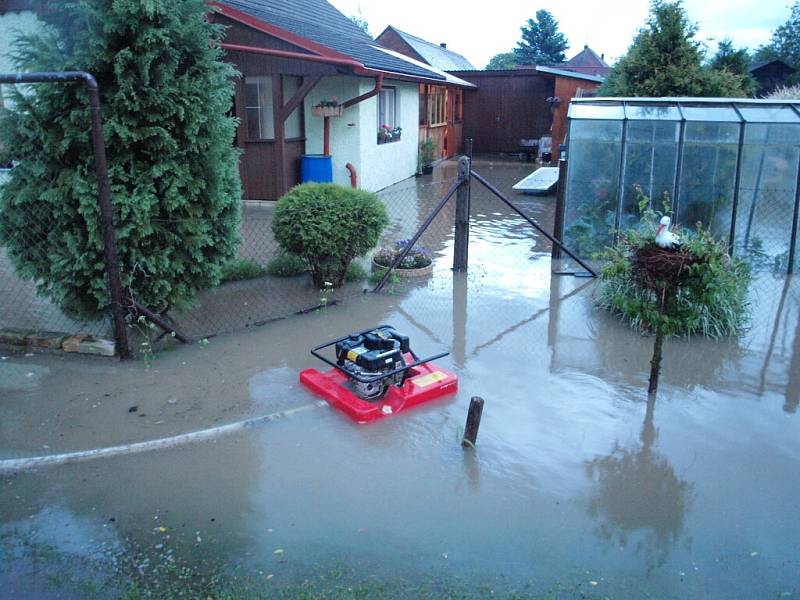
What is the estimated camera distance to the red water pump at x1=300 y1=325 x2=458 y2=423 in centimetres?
462

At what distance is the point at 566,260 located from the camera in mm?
9328

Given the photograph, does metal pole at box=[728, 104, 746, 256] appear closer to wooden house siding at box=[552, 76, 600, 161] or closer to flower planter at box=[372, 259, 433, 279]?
flower planter at box=[372, 259, 433, 279]

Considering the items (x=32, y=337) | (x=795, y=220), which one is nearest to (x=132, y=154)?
(x=32, y=337)

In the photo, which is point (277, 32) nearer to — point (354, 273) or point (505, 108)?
point (354, 273)

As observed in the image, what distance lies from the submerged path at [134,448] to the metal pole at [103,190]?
1.59 meters

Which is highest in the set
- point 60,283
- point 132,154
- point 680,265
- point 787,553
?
point 132,154

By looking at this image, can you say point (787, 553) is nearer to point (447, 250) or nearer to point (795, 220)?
point (795, 220)

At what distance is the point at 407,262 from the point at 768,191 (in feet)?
16.0

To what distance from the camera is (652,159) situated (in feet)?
29.9

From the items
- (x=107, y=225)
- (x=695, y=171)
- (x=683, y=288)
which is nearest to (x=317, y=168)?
(x=695, y=171)

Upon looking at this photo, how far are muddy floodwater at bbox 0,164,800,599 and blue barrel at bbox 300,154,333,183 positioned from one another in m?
7.62

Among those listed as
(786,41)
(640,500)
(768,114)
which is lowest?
(640,500)

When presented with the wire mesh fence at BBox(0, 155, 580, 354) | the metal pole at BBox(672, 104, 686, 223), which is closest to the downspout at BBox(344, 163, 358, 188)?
the wire mesh fence at BBox(0, 155, 580, 354)

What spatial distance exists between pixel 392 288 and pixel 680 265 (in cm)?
391
